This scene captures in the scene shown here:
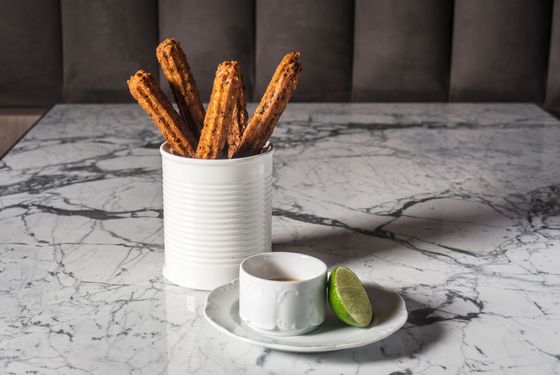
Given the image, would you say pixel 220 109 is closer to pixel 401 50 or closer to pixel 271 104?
pixel 271 104

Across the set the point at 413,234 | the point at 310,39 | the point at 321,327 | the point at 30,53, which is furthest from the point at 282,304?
the point at 30,53

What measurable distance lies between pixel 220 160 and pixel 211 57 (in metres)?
1.22

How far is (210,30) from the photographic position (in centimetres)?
185

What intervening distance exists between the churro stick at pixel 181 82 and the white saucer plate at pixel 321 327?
0.57 feet

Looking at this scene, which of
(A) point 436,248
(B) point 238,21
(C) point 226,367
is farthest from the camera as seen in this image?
(B) point 238,21

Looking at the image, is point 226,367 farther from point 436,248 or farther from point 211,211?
point 436,248

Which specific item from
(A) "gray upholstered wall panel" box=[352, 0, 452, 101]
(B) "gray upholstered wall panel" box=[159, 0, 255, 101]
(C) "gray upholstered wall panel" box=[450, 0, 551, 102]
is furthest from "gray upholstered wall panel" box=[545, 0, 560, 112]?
(B) "gray upholstered wall panel" box=[159, 0, 255, 101]

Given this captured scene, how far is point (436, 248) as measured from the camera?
839 millimetres

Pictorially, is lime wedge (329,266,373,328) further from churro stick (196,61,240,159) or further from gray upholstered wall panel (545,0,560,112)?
gray upholstered wall panel (545,0,560,112)

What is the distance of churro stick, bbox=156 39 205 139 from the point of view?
724 millimetres

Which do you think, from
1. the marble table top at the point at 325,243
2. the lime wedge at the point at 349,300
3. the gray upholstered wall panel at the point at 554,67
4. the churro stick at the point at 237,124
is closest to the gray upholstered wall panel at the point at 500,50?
the gray upholstered wall panel at the point at 554,67

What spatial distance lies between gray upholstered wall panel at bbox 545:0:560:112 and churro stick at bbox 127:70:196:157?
1.42 metres

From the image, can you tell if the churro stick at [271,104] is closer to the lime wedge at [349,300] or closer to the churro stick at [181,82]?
the churro stick at [181,82]

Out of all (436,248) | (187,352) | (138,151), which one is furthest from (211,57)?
(187,352)
